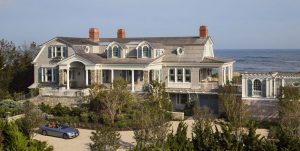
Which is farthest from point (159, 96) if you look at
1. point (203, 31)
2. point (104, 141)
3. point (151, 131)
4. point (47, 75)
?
point (104, 141)

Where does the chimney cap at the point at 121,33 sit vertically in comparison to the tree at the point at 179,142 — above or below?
above

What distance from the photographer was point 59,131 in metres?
32.8

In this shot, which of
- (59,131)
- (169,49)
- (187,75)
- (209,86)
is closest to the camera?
(59,131)

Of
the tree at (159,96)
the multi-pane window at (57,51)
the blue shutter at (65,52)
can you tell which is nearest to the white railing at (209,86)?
the tree at (159,96)

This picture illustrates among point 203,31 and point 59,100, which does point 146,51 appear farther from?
point 59,100

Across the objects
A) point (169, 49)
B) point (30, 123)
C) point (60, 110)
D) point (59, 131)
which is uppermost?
point (169, 49)

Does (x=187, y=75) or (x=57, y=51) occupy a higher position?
(x=57, y=51)

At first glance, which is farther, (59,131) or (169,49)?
(169,49)

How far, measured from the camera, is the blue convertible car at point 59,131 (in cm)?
3244

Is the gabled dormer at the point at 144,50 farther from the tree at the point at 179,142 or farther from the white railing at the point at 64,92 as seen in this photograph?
the tree at the point at 179,142

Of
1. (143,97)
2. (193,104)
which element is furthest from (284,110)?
(143,97)

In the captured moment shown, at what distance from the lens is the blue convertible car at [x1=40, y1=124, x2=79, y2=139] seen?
32.4 m

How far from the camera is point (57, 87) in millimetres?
47094

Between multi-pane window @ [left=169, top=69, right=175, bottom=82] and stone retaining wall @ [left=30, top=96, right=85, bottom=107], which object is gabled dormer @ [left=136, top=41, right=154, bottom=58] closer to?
multi-pane window @ [left=169, top=69, right=175, bottom=82]
